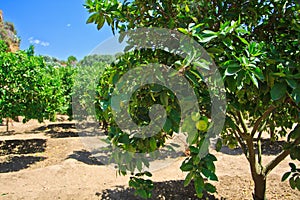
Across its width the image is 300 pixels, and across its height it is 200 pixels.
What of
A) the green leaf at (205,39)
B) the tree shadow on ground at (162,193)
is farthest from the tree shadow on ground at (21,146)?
the green leaf at (205,39)

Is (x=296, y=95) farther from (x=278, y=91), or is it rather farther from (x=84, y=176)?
(x=84, y=176)

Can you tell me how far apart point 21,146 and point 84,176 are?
11.9 feet

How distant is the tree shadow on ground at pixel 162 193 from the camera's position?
11.0ft

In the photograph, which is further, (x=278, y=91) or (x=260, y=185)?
(x=260, y=185)

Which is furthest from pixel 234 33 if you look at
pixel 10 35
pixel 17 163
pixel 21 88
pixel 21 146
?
pixel 10 35

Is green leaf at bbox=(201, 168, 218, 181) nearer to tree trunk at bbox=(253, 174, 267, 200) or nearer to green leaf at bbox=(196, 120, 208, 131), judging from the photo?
green leaf at bbox=(196, 120, 208, 131)

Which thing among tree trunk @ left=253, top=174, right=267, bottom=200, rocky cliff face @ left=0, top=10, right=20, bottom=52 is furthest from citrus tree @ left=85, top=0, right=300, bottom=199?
rocky cliff face @ left=0, top=10, right=20, bottom=52

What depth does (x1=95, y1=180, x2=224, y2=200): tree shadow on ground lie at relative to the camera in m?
3.34

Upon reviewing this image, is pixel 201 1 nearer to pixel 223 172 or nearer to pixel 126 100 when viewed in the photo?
pixel 126 100

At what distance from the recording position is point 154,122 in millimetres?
1427

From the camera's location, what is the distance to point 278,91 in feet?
3.82

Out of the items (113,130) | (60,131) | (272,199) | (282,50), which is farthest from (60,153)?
(282,50)

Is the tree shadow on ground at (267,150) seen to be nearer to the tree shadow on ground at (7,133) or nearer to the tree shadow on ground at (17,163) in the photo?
the tree shadow on ground at (17,163)

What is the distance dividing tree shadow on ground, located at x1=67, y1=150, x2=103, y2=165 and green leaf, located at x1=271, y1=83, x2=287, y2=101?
16.9ft
